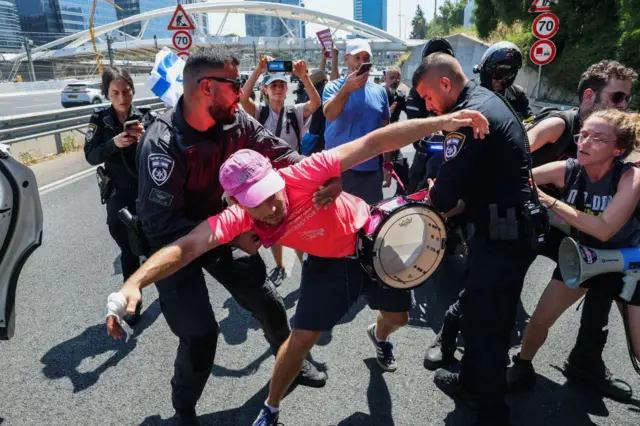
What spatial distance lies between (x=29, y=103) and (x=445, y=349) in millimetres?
26410

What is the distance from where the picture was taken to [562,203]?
253 cm

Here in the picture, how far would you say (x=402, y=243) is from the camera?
2.38m

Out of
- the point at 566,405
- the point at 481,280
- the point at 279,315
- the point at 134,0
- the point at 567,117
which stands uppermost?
the point at 134,0

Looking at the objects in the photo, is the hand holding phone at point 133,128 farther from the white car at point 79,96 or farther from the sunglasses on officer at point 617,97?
the white car at point 79,96

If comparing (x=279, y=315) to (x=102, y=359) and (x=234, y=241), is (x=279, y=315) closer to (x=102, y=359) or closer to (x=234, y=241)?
(x=234, y=241)

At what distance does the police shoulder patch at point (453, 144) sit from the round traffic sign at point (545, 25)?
10.0 meters

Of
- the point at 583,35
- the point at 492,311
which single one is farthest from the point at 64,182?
the point at 583,35

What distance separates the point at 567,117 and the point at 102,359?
3.54 meters

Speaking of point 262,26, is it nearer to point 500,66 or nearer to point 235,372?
point 500,66

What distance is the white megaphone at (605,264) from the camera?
247cm

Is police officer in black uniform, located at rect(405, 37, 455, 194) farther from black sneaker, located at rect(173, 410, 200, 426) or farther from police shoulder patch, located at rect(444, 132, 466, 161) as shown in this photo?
black sneaker, located at rect(173, 410, 200, 426)

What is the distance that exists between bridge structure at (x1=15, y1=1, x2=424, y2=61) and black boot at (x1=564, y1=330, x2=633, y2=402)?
8111 cm

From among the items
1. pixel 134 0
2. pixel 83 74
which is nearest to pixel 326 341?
pixel 83 74

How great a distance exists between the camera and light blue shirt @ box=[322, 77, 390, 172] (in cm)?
432
